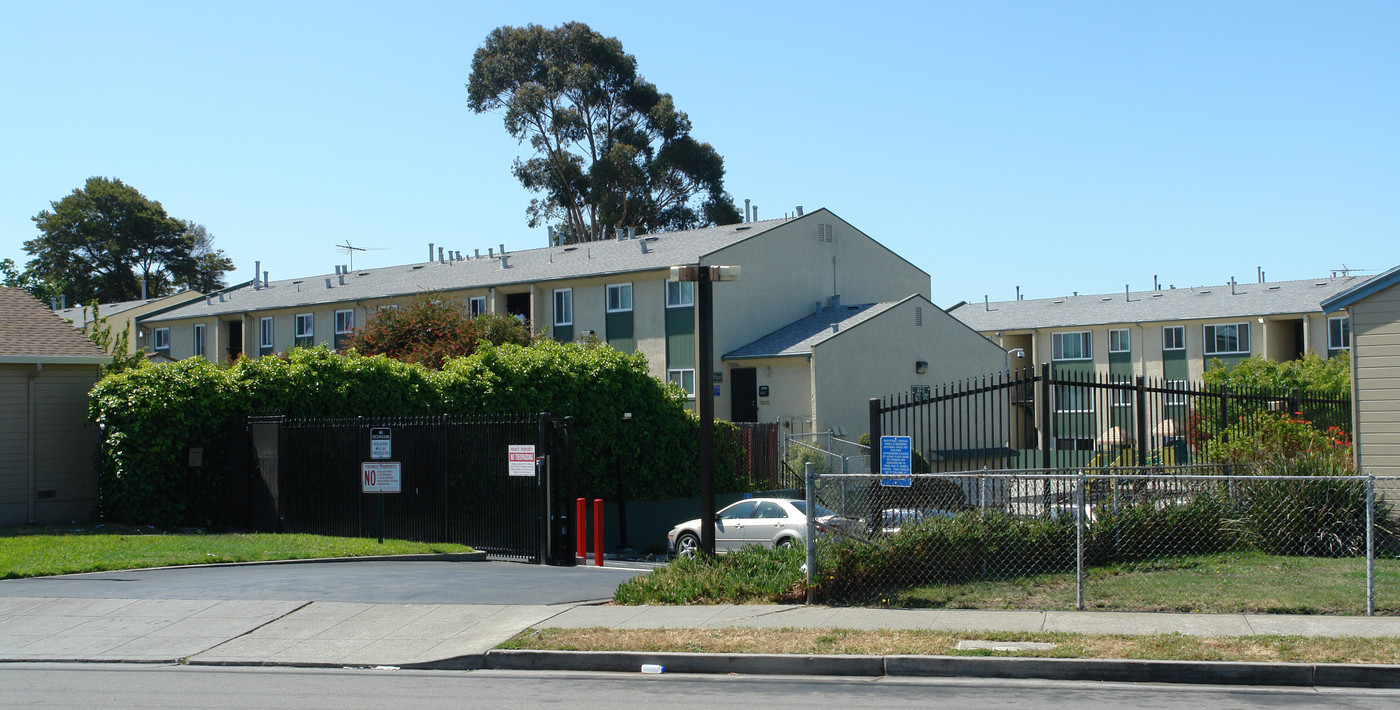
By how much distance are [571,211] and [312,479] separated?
38.3 meters

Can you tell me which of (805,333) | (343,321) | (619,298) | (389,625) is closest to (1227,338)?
(805,333)

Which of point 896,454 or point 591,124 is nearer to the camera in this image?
point 896,454

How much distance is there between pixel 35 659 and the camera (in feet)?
32.9

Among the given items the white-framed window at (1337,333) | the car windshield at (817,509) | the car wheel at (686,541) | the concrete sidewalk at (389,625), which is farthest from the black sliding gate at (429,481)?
the white-framed window at (1337,333)

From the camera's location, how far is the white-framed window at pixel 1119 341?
5162 cm

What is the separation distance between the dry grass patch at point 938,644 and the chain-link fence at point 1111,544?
4.67 ft

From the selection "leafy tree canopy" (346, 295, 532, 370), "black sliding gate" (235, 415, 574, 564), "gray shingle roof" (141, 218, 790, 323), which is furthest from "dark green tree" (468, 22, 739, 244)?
"black sliding gate" (235, 415, 574, 564)

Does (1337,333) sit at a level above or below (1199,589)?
above

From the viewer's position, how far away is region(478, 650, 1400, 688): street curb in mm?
8281

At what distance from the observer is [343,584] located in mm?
13641

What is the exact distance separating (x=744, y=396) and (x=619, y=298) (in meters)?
5.82

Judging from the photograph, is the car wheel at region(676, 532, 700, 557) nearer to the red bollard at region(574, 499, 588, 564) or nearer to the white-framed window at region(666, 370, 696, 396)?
the red bollard at region(574, 499, 588, 564)

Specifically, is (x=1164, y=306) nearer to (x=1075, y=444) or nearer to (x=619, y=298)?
(x=619, y=298)

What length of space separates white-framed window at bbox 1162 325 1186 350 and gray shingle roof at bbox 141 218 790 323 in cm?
1988
